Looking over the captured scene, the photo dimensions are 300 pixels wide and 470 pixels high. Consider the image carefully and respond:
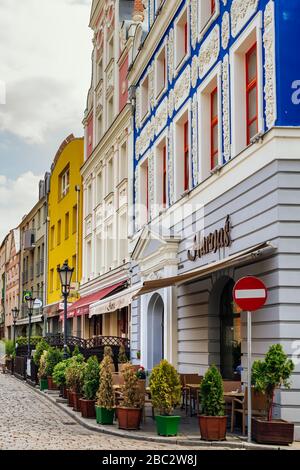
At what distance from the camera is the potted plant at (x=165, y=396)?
41.4 feet

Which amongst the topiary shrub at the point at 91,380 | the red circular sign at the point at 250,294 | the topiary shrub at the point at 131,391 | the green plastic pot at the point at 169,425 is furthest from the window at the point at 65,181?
the red circular sign at the point at 250,294

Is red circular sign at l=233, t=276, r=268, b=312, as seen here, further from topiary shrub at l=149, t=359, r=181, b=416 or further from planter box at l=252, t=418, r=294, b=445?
topiary shrub at l=149, t=359, r=181, b=416

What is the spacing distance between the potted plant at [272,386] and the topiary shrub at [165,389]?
1.50 m

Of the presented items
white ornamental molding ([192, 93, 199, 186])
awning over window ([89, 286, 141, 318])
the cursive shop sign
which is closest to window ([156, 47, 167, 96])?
white ornamental molding ([192, 93, 199, 186])

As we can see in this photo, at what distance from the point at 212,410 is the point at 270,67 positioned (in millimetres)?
6242

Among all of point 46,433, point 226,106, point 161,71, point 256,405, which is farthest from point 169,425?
point 161,71

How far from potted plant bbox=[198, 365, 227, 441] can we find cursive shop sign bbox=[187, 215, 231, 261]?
4.01 m

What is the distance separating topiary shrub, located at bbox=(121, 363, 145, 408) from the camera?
13.6 metres

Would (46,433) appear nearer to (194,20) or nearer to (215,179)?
(215,179)

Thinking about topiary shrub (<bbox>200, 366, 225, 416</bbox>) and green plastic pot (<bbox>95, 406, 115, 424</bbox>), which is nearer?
topiary shrub (<bbox>200, 366, 225, 416</bbox>)

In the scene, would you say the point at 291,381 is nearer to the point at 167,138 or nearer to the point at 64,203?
the point at 167,138

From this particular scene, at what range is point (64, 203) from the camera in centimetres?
4462

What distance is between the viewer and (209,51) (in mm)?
17500
